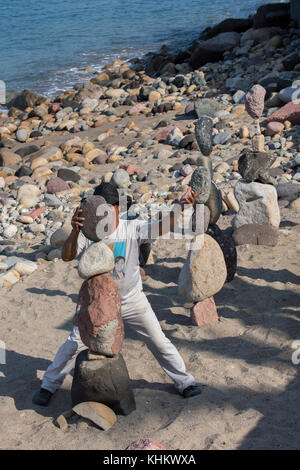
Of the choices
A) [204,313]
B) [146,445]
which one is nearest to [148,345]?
[146,445]

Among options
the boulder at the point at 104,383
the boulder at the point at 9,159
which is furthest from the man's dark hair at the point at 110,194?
the boulder at the point at 9,159

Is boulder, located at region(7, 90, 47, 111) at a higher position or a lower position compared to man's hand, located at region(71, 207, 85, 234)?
lower

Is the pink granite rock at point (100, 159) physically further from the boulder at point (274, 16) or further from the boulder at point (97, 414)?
the boulder at point (274, 16)

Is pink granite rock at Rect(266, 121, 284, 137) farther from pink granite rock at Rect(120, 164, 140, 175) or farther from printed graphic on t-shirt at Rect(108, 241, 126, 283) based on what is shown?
printed graphic on t-shirt at Rect(108, 241, 126, 283)

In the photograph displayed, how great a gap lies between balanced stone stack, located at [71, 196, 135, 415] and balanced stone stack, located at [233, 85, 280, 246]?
294cm

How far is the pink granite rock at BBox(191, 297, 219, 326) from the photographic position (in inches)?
213

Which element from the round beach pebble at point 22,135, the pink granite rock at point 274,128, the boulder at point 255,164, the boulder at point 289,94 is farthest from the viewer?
the round beach pebble at point 22,135

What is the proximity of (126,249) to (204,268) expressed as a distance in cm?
144

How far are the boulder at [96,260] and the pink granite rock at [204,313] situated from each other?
1.73 m

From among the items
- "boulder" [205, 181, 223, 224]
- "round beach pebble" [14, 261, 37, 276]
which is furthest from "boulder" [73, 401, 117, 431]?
"round beach pebble" [14, 261, 37, 276]

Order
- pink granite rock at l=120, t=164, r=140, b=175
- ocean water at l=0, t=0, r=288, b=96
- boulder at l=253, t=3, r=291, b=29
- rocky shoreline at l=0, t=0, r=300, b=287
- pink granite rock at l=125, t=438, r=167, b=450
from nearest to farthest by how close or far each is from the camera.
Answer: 1. pink granite rock at l=125, t=438, r=167, b=450
2. rocky shoreline at l=0, t=0, r=300, b=287
3. pink granite rock at l=120, t=164, r=140, b=175
4. boulder at l=253, t=3, r=291, b=29
5. ocean water at l=0, t=0, r=288, b=96

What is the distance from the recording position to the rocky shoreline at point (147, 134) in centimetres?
841

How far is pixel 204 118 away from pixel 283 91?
6343 mm
